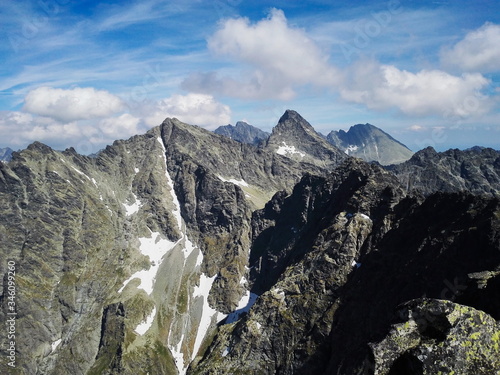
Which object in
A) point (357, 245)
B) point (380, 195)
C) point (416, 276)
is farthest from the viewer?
point (380, 195)

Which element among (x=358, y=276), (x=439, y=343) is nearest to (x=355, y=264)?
(x=358, y=276)

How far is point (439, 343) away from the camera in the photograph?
15172 millimetres

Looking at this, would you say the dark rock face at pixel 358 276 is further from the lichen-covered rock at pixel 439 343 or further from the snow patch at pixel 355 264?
the lichen-covered rock at pixel 439 343

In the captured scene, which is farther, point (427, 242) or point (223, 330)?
point (223, 330)

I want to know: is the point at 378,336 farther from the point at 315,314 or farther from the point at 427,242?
the point at 315,314

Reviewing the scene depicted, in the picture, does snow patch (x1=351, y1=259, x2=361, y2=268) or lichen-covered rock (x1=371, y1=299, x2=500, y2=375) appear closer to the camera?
lichen-covered rock (x1=371, y1=299, x2=500, y2=375)

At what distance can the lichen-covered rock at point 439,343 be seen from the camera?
14.7m

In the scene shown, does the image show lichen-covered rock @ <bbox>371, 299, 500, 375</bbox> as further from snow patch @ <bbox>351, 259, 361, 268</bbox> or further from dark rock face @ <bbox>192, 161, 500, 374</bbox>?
snow patch @ <bbox>351, 259, 361, 268</bbox>

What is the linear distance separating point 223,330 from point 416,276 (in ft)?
362

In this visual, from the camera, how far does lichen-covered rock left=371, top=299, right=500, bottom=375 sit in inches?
580

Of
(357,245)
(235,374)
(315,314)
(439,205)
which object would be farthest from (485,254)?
(235,374)

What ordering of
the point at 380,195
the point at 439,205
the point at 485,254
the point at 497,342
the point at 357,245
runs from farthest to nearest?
the point at 380,195
the point at 357,245
the point at 439,205
the point at 485,254
the point at 497,342

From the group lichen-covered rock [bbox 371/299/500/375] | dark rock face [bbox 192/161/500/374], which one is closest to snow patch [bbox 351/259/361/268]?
dark rock face [bbox 192/161/500/374]

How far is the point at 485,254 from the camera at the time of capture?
339ft
